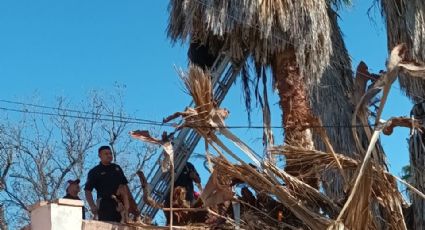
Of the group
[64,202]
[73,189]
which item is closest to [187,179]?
[73,189]

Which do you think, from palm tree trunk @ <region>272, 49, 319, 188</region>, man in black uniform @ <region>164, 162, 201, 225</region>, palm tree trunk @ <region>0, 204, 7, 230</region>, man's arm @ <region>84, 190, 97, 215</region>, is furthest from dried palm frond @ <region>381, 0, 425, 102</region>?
palm tree trunk @ <region>0, 204, 7, 230</region>

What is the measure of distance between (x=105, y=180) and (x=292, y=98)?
3217mm

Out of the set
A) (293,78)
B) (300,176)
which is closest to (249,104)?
(293,78)

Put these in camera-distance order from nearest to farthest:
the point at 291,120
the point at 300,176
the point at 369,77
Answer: the point at 369,77
the point at 300,176
the point at 291,120

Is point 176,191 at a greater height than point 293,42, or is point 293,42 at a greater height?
point 293,42

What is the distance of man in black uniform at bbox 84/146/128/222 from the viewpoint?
8.84 meters

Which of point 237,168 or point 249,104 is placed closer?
point 237,168

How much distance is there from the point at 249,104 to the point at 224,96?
413 millimetres

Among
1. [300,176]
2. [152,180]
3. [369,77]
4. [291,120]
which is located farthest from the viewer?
[152,180]

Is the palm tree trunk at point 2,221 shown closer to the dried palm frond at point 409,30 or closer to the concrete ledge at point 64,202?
the concrete ledge at point 64,202

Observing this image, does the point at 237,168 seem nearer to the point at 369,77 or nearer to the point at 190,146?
the point at 369,77

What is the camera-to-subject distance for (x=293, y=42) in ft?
36.8

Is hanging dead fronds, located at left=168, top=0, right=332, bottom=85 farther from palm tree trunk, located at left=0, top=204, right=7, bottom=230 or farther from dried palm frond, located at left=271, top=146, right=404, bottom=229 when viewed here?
palm tree trunk, located at left=0, top=204, right=7, bottom=230

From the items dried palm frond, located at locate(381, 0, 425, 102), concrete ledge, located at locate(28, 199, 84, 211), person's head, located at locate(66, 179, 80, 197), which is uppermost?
dried palm frond, located at locate(381, 0, 425, 102)
